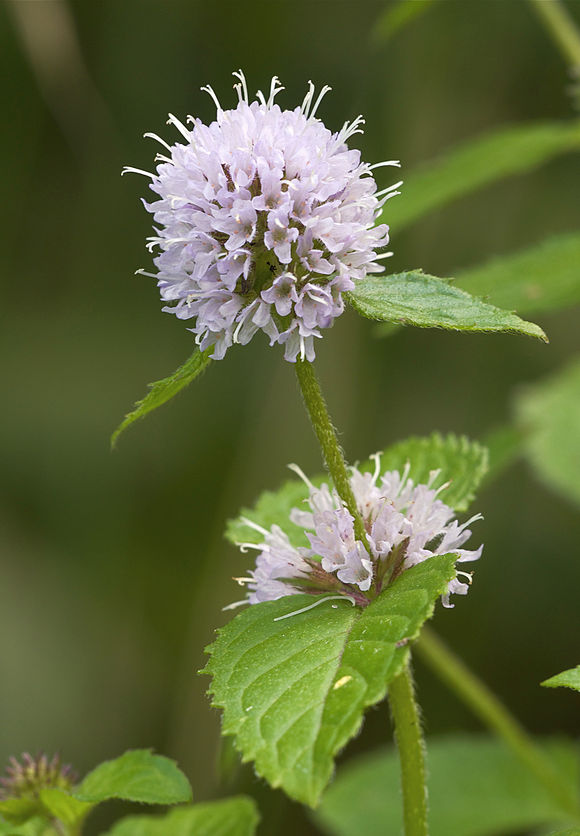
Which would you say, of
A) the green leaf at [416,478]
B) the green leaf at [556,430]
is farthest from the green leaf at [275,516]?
the green leaf at [556,430]

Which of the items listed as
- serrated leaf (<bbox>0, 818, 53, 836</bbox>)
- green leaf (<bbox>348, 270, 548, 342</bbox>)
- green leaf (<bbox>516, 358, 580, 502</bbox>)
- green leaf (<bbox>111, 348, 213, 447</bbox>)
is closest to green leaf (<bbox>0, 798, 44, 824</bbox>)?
serrated leaf (<bbox>0, 818, 53, 836</bbox>)

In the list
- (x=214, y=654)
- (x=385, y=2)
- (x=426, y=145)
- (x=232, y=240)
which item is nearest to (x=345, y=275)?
(x=232, y=240)

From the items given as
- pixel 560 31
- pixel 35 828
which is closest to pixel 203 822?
pixel 35 828

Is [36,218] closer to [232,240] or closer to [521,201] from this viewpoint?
[521,201]

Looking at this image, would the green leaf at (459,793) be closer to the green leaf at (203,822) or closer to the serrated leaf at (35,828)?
the green leaf at (203,822)

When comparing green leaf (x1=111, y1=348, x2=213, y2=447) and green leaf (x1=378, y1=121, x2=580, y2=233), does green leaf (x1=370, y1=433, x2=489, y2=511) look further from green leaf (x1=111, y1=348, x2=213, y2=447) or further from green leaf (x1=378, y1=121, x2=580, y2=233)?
green leaf (x1=378, y1=121, x2=580, y2=233)

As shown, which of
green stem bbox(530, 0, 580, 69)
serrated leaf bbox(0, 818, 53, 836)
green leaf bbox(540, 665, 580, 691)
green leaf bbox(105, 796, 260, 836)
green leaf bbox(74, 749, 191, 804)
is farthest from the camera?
green stem bbox(530, 0, 580, 69)
